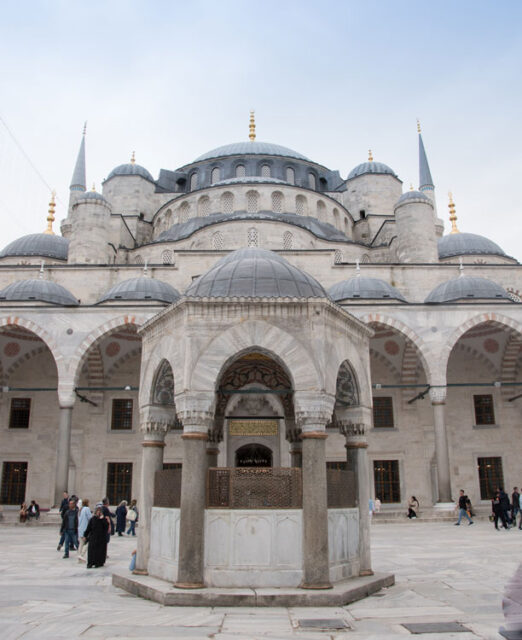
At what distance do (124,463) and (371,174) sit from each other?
52.0 feet

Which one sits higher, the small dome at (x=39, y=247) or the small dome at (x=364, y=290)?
the small dome at (x=39, y=247)

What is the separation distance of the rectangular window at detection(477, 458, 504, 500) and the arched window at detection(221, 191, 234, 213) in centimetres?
1221

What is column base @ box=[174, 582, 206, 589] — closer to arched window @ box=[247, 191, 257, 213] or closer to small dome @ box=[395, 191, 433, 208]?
small dome @ box=[395, 191, 433, 208]

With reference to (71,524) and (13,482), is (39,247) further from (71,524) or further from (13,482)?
(71,524)

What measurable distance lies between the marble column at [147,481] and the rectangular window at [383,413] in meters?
12.1

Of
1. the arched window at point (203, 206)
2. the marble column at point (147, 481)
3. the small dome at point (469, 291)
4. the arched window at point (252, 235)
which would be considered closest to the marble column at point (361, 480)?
the marble column at point (147, 481)

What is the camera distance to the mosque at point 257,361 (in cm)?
478

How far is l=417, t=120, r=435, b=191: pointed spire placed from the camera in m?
25.3

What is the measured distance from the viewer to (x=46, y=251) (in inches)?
845

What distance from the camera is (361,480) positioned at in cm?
548

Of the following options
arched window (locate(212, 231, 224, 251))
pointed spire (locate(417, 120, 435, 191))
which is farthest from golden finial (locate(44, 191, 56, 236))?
pointed spire (locate(417, 120, 435, 191))

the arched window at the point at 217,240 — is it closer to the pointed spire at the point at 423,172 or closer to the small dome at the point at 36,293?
the small dome at the point at 36,293

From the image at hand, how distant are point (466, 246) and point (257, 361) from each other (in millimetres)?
17498

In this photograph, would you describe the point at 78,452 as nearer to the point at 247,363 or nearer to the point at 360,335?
the point at 247,363
